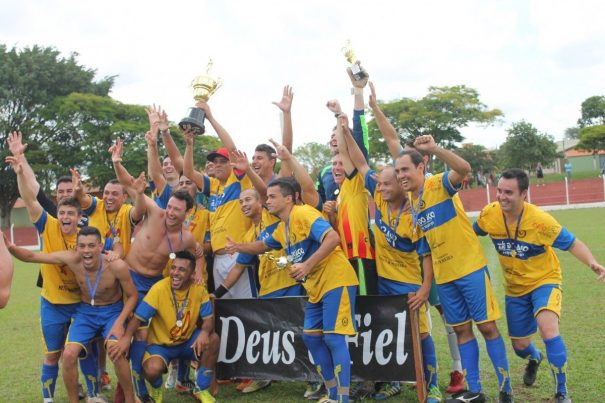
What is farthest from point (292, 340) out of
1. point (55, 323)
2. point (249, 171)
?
point (55, 323)

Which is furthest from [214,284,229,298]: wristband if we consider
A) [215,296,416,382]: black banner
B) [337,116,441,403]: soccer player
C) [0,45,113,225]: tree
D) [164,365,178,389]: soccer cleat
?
[0,45,113,225]: tree

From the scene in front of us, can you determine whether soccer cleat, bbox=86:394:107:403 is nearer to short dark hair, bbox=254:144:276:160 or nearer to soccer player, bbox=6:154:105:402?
soccer player, bbox=6:154:105:402

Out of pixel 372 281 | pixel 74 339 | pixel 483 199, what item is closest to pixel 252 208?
pixel 372 281

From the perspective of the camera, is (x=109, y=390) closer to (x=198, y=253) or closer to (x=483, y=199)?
(x=198, y=253)

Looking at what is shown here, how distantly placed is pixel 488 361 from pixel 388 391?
140cm

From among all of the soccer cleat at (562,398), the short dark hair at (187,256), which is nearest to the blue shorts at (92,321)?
the short dark hair at (187,256)

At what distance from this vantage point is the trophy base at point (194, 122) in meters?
6.66

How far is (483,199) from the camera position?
132 feet

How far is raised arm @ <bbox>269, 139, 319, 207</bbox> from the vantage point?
19.2 ft

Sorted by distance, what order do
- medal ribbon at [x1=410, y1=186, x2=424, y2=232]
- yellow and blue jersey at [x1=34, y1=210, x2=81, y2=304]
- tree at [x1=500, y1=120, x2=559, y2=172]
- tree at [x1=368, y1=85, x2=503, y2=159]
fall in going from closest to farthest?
medal ribbon at [x1=410, y1=186, x2=424, y2=232]
yellow and blue jersey at [x1=34, y1=210, x2=81, y2=304]
tree at [x1=368, y1=85, x2=503, y2=159]
tree at [x1=500, y1=120, x2=559, y2=172]

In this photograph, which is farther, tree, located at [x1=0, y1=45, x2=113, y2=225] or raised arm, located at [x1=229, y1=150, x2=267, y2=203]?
tree, located at [x1=0, y1=45, x2=113, y2=225]

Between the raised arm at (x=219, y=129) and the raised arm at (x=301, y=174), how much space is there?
1.05m

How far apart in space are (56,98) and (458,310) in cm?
4314

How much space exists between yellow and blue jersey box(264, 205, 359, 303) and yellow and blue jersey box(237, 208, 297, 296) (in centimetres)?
62
